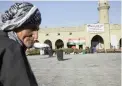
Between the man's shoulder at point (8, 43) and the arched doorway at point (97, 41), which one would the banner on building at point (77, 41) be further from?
the man's shoulder at point (8, 43)

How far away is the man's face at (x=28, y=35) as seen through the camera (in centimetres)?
200

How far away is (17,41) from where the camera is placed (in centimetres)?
193

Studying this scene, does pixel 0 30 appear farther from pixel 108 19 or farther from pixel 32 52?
pixel 108 19

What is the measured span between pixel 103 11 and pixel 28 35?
233ft

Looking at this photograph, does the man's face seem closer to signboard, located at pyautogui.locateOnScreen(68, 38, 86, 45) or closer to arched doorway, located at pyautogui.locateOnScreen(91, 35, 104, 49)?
signboard, located at pyautogui.locateOnScreen(68, 38, 86, 45)

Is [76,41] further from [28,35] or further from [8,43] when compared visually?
[8,43]

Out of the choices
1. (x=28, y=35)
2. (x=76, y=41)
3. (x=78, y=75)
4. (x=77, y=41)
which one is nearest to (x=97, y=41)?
(x=77, y=41)

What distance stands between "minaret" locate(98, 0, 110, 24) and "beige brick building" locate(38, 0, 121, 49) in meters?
0.67

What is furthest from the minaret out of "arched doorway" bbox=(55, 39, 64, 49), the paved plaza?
the paved plaza

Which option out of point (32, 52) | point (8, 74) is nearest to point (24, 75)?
point (8, 74)

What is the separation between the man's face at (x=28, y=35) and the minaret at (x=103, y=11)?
69.4m

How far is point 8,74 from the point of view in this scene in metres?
1.74

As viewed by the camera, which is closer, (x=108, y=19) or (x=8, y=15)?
(x=8, y=15)

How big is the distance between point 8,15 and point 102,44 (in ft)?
218
